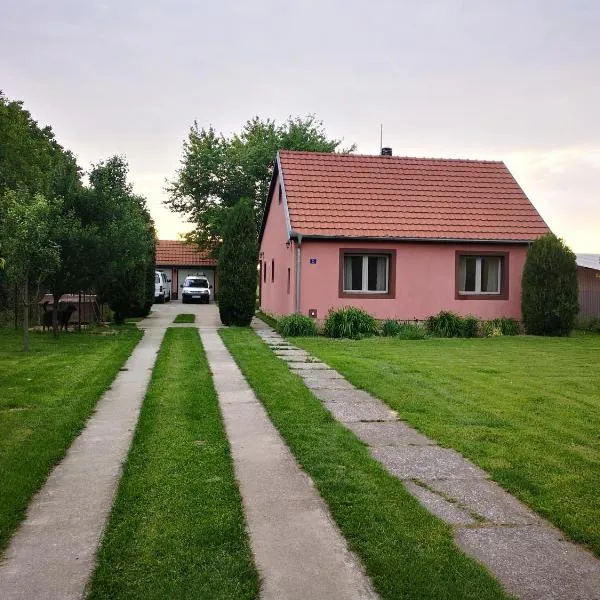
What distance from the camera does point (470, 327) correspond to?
17172 mm

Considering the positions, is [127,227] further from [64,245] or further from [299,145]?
[299,145]

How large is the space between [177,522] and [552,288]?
50.1 ft

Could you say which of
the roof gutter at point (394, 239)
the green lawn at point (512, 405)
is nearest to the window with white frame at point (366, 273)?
the roof gutter at point (394, 239)

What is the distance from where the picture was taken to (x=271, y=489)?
15.1 feet

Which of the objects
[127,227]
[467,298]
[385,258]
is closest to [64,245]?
[127,227]

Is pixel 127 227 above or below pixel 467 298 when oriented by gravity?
above

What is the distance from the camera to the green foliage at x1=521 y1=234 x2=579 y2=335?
17.1 m

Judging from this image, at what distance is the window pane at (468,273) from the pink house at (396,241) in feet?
0.10

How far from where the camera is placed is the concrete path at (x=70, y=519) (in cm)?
322

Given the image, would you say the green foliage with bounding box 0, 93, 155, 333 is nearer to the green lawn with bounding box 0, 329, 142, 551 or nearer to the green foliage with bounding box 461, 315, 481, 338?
the green lawn with bounding box 0, 329, 142, 551

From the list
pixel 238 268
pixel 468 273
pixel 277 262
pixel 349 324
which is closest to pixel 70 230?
pixel 238 268

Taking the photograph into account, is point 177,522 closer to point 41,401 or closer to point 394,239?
point 41,401

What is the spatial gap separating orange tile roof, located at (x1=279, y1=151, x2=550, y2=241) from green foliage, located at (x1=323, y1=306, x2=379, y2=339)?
2209 millimetres

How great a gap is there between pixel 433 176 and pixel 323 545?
18176 mm
